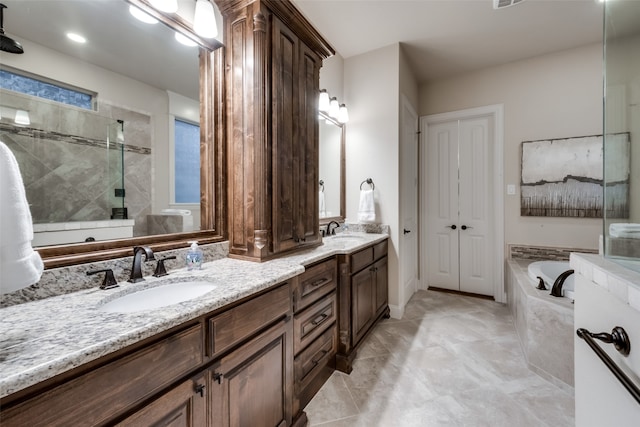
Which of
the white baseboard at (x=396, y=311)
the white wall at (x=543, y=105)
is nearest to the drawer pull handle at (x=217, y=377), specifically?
the white baseboard at (x=396, y=311)

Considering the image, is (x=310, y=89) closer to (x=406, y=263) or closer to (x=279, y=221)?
(x=279, y=221)

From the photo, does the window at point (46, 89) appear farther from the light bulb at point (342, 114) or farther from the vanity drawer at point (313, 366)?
the light bulb at point (342, 114)

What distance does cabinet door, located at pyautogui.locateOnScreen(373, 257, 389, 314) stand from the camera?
240cm

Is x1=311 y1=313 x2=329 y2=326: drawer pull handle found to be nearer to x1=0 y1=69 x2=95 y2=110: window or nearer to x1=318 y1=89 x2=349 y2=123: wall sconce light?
x1=0 y1=69 x2=95 y2=110: window

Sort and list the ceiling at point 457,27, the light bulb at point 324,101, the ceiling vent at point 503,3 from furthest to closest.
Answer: the light bulb at point 324,101, the ceiling at point 457,27, the ceiling vent at point 503,3

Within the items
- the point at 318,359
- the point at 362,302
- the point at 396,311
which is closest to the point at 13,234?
the point at 318,359

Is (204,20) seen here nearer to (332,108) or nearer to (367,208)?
(332,108)

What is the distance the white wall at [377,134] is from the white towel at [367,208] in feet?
0.38

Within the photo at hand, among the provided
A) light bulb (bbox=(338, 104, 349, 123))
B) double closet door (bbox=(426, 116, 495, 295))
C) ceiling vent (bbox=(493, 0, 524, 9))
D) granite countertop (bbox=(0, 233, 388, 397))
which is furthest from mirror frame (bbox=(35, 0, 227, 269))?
double closet door (bbox=(426, 116, 495, 295))

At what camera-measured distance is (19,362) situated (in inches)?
20.9

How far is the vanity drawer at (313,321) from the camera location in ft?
4.53

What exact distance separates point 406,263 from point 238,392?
247 centimetres

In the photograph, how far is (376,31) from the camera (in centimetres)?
249

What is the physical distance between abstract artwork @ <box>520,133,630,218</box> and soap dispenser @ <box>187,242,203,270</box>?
3.37 metres
